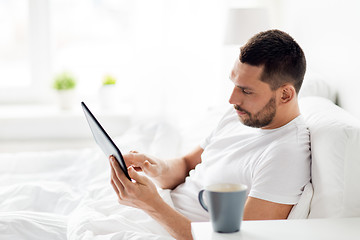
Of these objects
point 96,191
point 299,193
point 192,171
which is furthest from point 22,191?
point 299,193

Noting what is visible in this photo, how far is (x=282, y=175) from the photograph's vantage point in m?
1.32

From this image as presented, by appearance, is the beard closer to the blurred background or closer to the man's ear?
the man's ear

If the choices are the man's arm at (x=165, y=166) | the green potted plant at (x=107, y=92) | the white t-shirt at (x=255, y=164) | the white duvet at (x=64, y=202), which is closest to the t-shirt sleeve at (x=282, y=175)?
the white t-shirt at (x=255, y=164)

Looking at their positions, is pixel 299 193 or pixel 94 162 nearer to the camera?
pixel 299 193

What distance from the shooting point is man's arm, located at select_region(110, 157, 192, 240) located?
4.36ft

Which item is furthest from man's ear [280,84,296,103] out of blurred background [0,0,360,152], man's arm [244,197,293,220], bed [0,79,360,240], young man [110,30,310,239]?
blurred background [0,0,360,152]

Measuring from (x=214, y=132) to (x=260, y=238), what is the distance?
79cm

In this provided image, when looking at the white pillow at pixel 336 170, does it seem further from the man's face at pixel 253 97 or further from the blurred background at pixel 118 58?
the blurred background at pixel 118 58

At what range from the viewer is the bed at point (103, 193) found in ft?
4.21

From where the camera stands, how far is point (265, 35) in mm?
1437

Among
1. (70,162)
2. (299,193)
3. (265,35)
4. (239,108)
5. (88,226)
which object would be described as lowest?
(70,162)

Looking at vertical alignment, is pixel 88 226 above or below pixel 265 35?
below

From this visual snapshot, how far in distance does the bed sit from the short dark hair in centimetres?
16

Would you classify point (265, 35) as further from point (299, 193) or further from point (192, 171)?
point (192, 171)
